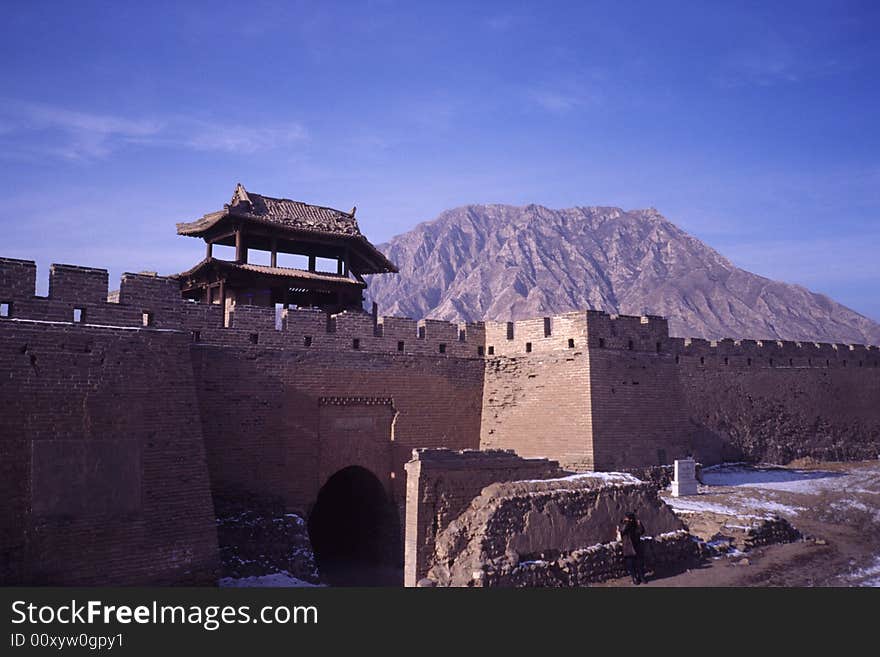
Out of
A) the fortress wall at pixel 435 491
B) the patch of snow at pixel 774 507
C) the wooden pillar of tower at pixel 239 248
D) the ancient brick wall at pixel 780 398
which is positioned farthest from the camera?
the ancient brick wall at pixel 780 398

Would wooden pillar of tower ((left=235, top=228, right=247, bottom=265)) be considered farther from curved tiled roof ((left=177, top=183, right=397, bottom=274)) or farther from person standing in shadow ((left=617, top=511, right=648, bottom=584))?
person standing in shadow ((left=617, top=511, right=648, bottom=584))

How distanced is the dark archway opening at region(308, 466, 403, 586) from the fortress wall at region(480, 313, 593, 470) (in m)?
3.05

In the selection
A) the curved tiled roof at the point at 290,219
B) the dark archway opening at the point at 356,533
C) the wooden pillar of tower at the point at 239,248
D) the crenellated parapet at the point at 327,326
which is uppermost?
the curved tiled roof at the point at 290,219

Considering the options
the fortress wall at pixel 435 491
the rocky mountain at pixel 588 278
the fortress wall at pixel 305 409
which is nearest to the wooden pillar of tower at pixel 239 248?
the fortress wall at pixel 305 409

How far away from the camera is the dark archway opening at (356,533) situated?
15.1m

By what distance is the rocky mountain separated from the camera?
76312mm

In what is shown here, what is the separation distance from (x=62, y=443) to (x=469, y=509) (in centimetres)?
611

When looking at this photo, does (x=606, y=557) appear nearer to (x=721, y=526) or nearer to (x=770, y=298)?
(x=721, y=526)

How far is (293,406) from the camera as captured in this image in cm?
1418

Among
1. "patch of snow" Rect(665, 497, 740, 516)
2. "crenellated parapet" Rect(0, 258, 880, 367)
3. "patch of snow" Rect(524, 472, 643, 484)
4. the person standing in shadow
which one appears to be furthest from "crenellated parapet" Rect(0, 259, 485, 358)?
the person standing in shadow

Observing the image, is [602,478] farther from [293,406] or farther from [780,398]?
[780,398]

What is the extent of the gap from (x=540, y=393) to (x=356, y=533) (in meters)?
5.33

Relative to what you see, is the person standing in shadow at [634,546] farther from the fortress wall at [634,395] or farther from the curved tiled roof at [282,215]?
the curved tiled roof at [282,215]

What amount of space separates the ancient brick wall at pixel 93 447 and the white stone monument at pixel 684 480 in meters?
9.70
